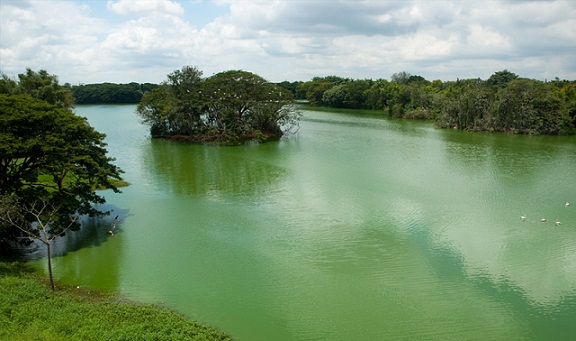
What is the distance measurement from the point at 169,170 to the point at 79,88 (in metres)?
93.6

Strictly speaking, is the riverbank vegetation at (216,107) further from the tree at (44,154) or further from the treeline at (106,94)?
the treeline at (106,94)

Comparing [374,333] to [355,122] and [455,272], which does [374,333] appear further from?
[355,122]

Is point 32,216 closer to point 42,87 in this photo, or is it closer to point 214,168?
point 214,168

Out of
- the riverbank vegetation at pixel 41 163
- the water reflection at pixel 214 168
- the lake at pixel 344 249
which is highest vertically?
the riverbank vegetation at pixel 41 163

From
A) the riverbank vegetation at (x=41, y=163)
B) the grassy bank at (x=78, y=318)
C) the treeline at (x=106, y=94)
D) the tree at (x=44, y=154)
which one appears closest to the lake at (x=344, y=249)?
the grassy bank at (x=78, y=318)

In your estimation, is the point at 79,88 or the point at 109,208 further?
the point at 79,88

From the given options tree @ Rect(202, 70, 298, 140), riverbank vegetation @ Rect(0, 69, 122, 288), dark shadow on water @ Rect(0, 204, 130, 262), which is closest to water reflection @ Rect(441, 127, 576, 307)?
dark shadow on water @ Rect(0, 204, 130, 262)

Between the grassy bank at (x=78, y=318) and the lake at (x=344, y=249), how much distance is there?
2.91 feet

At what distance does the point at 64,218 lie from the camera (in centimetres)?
1608

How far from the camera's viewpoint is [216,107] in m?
42.2

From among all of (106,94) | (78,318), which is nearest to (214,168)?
(78,318)

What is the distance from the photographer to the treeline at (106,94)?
356 ft

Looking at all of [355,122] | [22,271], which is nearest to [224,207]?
[22,271]

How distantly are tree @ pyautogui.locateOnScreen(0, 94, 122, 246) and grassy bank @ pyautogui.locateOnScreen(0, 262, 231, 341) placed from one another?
3932 millimetres
